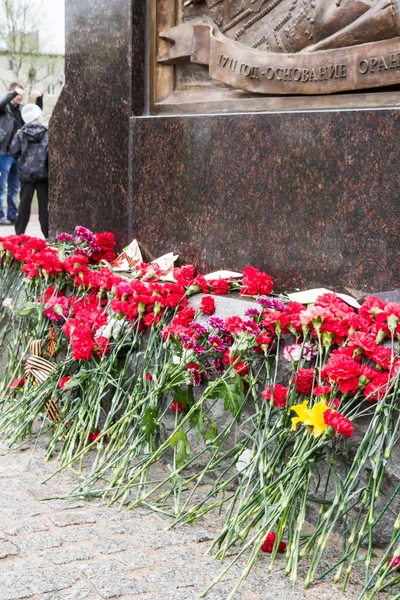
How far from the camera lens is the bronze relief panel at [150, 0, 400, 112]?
3.75 m

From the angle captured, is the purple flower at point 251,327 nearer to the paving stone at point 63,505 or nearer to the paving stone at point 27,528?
the paving stone at point 63,505

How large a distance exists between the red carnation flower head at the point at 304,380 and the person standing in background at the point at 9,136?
8.78 meters

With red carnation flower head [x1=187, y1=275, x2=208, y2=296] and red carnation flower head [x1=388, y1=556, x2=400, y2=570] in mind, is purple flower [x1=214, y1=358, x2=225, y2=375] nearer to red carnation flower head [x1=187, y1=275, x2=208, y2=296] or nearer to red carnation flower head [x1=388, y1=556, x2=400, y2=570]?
red carnation flower head [x1=187, y1=275, x2=208, y2=296]

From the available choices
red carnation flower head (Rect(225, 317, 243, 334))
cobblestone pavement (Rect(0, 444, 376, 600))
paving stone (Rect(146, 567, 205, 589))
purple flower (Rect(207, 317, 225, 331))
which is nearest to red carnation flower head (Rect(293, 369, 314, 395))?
red carnation flower head (Rect(225, 317, 243, 334))

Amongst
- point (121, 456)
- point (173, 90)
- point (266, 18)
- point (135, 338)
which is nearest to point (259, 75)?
point (266, 18)

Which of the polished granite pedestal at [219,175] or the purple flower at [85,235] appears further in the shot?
the purple flower at [85,235]

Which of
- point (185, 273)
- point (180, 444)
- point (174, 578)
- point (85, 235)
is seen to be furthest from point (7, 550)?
point (85, 235)

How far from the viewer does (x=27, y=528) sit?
3.10m

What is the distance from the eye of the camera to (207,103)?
181 inches

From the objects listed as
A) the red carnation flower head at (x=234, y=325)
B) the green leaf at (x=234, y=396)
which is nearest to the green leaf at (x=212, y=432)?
the green leaf at (x=234, y=396)

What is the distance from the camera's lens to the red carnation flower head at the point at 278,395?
3119 millimetres

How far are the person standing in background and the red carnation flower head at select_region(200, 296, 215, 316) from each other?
8.01 metres

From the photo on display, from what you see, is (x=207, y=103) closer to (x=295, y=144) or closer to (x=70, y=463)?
(x=295, y=144)

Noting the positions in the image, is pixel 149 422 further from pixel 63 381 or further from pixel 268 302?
pixel 63 381
